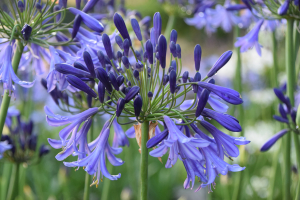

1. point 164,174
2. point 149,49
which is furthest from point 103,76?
point 164,174

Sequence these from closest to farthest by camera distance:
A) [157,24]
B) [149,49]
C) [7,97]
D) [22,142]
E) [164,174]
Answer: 1. [149,49]
2. [157,24]
3. [7,97]
4. [22,142]
5. [164,174]

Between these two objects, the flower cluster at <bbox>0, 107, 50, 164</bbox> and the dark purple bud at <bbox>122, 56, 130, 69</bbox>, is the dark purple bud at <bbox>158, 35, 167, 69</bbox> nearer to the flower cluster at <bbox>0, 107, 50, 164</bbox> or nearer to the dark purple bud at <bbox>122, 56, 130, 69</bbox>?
the dark purple bud at <bbox>122, 56, 130, 69</bbox>

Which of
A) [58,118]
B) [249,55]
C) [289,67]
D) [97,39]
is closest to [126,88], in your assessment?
[58,118]

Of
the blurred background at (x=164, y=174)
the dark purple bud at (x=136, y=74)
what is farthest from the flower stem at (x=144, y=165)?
the blurred background at (x=164, y=174)

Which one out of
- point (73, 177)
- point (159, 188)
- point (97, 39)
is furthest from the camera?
point (73, 177)

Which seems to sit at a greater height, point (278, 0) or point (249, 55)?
point (249, 55)

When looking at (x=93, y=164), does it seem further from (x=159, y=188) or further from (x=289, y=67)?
(x=159, y=188)

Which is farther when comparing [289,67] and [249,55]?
[249,55]

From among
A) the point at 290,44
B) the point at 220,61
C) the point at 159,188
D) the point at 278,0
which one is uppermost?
the point at 278,0

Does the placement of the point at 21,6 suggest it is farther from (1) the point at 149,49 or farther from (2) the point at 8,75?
(1) the point at 149,49

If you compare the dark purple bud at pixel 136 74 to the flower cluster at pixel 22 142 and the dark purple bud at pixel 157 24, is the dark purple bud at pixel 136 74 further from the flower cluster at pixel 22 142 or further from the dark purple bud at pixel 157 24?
the flower cluster at pixel 22 142

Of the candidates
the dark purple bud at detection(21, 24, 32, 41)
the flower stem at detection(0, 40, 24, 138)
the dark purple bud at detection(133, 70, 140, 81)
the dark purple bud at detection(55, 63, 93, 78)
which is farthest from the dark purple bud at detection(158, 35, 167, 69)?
the flower stem at detection(0, 40, 24, 138)
